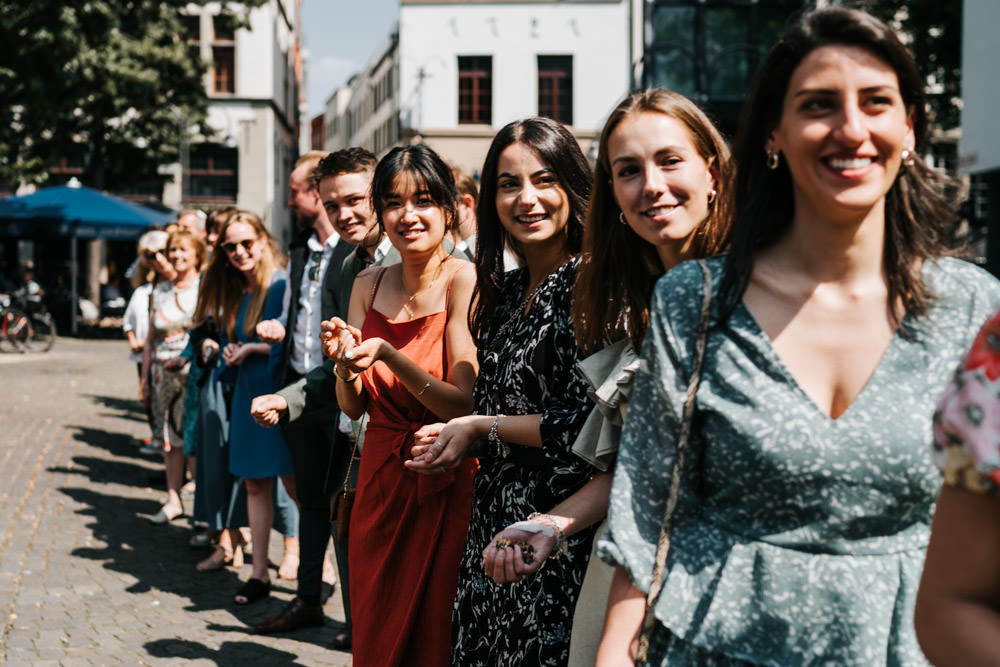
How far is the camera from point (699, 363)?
1.69 metres

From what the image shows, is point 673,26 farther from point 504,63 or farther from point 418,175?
point 418,175

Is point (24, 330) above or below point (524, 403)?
below

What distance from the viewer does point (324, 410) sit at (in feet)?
17.8

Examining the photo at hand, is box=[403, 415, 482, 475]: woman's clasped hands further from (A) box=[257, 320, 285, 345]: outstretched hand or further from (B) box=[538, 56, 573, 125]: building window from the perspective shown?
(B) box=[538, 56, 573, 125]: building window

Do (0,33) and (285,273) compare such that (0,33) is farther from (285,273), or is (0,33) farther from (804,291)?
(804,291)

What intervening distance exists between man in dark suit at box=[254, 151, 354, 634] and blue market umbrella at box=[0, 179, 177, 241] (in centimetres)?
1728

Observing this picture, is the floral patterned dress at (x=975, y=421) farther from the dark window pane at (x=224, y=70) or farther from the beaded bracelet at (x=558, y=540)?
the dark window pane at (x=224, y=70)

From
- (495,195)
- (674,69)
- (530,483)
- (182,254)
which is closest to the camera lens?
(530,483)

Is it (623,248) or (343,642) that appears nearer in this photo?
(623,248)

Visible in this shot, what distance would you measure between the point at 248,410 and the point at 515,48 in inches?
1290

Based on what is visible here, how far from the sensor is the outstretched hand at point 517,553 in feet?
7.38

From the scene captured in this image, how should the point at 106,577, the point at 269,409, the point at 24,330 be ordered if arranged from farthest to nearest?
the point at 24,330 → the point at 106,577 → the point at 269,409

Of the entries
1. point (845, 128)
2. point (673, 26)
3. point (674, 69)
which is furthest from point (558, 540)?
point (673, 26)

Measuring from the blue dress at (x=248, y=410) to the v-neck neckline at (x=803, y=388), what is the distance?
4608 mm
